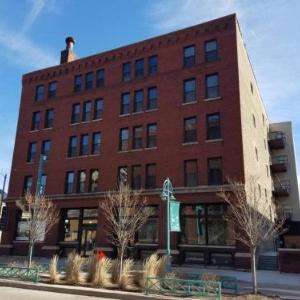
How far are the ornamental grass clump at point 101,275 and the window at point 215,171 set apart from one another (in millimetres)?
13351

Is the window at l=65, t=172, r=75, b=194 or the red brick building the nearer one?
the red brick building

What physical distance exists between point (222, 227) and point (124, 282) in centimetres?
1332

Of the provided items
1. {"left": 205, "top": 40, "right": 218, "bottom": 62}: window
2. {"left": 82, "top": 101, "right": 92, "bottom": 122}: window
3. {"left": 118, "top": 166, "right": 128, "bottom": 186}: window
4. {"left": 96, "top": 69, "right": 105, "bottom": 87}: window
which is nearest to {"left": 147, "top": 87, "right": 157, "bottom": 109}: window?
{"left": 205, "top": 40, "right": 218, "bottom": 62}: window

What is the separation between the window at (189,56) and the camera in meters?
31.3

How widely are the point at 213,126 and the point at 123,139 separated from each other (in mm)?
8474

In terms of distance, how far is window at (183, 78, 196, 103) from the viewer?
99.6 ft

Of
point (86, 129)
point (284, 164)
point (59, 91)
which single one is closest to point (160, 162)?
point (86, 129)

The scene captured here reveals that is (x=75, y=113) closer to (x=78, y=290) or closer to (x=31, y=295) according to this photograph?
(x=78, y=290)

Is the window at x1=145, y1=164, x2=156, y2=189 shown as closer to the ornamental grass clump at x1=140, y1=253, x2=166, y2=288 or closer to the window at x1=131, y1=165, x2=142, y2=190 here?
the window at x1=131, y1=165, x2=142, y2=190

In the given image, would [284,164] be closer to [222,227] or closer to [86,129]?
[222,227]

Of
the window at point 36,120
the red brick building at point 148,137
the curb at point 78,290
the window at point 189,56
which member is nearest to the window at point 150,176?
the red brick building at point 148,137

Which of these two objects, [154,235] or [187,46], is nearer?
[154,235]

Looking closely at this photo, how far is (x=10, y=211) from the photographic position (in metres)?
36.2

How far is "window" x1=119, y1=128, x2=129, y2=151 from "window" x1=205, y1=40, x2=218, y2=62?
9461mm
